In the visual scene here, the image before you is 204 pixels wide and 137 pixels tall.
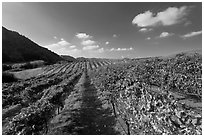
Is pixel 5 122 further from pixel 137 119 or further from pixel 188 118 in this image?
pixel 188 118

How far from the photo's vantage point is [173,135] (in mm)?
12117

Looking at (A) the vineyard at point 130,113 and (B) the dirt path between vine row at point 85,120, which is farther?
(B) the dirt path between vine row at point 85,120

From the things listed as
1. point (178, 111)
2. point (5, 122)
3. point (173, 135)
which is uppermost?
point (178, 111)

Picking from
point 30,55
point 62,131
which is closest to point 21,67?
point 30,55

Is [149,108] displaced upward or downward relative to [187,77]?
downward

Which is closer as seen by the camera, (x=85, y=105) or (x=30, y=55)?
(x=85, y=105)

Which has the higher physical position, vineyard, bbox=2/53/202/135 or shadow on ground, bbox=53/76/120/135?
vineyard, bbox=2/53/202/135

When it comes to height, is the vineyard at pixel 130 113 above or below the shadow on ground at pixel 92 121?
above

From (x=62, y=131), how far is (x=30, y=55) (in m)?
175

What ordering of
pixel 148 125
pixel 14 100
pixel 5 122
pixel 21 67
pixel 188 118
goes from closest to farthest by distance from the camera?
pixel 188 118, pixel 148 125, pixel 5 122, pixel 14 100, pixel 21 67

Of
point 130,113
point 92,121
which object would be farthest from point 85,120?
point 130,113

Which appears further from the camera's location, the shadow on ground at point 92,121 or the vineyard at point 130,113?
the shadow on ground at point 92,121

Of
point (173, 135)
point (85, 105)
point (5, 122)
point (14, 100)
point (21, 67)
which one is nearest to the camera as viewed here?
point (173, 135)

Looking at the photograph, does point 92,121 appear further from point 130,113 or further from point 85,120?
point 130,113
